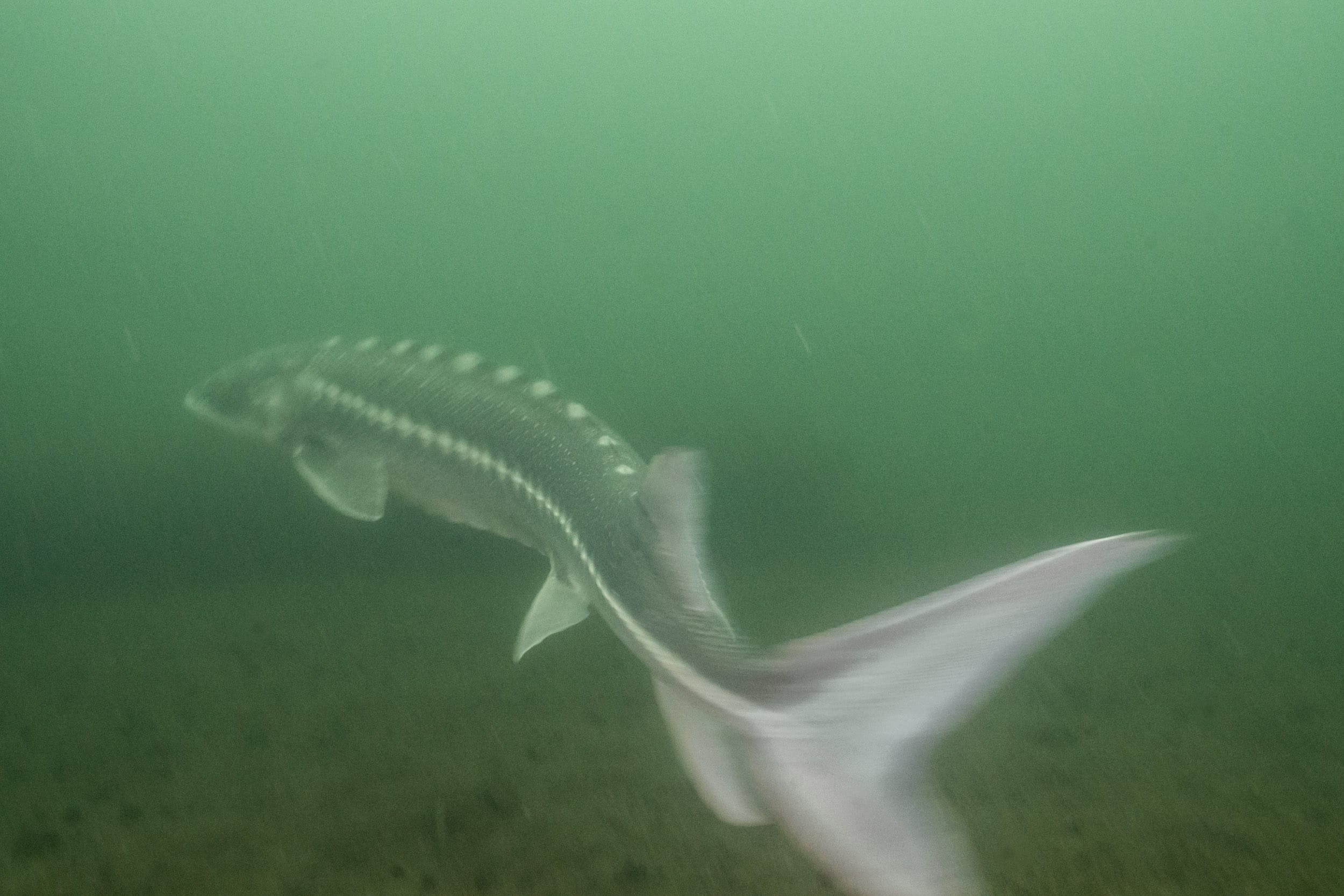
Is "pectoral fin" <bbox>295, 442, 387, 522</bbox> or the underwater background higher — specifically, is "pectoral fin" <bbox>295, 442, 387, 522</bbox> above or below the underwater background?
above

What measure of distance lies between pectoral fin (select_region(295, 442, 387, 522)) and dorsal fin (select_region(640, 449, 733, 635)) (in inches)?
82.5

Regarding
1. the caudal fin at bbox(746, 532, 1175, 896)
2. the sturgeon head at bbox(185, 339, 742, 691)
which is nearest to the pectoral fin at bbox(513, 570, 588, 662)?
the sturgeon head at bbox(185, 339, 742, 691)

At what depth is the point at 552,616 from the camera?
2.37 metres

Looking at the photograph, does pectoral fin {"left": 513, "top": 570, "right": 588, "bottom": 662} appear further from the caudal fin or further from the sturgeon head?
the caudal fin

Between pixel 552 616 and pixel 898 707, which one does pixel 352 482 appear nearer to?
pixel 552 616

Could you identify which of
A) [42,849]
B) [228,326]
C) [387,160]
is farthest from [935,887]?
[387,160]

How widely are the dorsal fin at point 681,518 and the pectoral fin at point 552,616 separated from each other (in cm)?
92

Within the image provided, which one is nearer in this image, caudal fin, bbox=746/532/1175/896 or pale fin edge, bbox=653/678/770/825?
caudal fin, bbox=746/532/1175/896

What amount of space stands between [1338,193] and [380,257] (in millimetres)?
84775

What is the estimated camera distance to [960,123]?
7419 cm

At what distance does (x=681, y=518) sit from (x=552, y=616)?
1.11 m

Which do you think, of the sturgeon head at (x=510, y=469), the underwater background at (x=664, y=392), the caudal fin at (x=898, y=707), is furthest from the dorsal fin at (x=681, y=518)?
the underwater background at (x=664, y=392)

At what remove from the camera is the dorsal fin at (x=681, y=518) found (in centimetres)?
133

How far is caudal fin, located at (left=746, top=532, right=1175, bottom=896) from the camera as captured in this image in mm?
784
